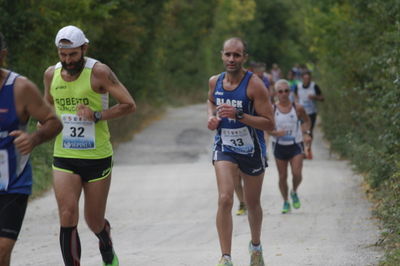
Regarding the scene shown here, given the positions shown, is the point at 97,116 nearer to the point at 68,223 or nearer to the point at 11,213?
the point at 68,223

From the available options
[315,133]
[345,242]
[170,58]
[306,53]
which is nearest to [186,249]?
[345,242]

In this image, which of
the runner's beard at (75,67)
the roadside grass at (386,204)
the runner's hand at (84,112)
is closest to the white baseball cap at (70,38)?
the runner's beard at (75,67)

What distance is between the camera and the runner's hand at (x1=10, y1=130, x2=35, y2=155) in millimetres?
5934

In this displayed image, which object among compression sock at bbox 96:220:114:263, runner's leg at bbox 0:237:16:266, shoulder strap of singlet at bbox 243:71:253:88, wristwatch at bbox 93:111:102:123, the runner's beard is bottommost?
compression sock at bbox 96:220:114:263

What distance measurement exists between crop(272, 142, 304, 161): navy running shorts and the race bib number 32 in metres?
6.15

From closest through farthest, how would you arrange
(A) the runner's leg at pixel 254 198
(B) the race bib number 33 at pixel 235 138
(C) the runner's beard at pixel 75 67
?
(C) the runner's beard at pixel 75 67 < (B) the race bib number 33 at pixel 235 138 < (A) the runner's leg at pixel 254 198

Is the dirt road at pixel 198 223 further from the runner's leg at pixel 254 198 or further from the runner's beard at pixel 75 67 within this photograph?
the runner's beard at pixel 75 67

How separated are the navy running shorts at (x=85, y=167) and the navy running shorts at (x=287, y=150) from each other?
5978 mm

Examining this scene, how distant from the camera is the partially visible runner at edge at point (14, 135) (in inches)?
241

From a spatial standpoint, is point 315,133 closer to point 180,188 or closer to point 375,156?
point 180,188

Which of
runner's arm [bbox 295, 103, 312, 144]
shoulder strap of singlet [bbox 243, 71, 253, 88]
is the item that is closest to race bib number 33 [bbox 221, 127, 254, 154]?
shoulder strap of singlet [bbox 243, 71, 253, 88]

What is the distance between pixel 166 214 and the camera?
13.9m

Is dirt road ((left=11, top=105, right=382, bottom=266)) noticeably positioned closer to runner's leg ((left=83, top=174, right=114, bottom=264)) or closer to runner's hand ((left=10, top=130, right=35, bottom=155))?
runner's leg ((left=83, top=174, right=114, bottom=264))

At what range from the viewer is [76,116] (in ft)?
25.3
